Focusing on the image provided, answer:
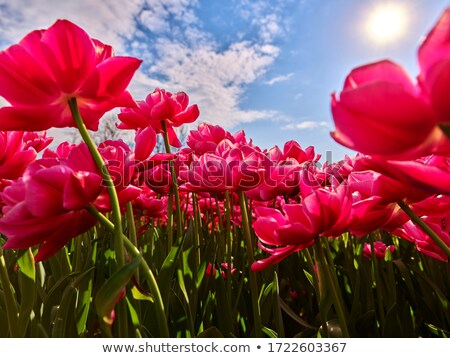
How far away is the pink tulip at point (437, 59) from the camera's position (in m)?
0.30

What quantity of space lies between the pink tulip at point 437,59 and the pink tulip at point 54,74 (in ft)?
1.40

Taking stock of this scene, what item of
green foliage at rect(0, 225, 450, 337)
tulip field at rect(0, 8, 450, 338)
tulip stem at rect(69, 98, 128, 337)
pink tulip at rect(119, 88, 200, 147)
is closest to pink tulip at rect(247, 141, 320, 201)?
tulip field at rect(0, 8, 450, 338)

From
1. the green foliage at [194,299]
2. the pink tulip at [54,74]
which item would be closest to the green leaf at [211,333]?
the green foliage at [194,299]

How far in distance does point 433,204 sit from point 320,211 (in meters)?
0.18

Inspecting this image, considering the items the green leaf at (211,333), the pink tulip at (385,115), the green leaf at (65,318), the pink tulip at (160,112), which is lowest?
the green leaf at (211,333)

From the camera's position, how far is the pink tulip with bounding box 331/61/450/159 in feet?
1.07

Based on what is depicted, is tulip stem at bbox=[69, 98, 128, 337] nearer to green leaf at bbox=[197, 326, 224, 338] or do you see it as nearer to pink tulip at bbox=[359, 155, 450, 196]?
green leaf at bbox=[197, 326, 224, 338]

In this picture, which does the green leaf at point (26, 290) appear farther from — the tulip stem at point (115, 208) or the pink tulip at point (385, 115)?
the pink tulip at point (385, 115)

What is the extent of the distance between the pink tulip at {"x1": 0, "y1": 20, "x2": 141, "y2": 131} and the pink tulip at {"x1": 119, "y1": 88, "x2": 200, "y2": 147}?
883 mm

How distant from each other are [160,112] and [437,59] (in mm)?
1312

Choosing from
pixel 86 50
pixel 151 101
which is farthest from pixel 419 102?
pixel 151 101

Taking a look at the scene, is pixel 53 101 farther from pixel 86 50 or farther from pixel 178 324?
pixel 178 324

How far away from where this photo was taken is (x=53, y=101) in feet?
2.02

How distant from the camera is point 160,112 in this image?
1.53m
